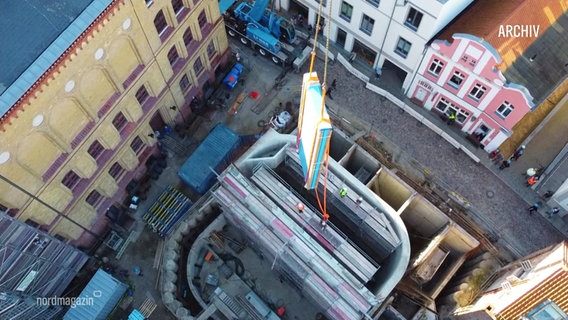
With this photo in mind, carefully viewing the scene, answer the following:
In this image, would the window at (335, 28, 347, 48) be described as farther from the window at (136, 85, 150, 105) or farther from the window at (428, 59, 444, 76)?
the window at (136, 85, 150, 105)

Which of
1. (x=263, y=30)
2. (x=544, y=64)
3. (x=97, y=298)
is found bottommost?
(x=97, y=298)

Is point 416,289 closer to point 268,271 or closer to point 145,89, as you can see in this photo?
point 268,271

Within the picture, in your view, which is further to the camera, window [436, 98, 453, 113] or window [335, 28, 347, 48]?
window [335, 28, 347, 48]

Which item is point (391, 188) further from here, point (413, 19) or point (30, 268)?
point (30, 268)

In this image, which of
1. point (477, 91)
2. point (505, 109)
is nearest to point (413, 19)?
point (477, 91)

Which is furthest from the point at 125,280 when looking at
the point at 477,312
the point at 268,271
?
the point at 477,312

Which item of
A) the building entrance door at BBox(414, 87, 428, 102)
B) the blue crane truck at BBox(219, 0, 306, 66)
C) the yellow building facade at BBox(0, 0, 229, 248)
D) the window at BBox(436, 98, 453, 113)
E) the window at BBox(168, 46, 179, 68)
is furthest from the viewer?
the blue crane truck at BBox(219, 0, 306, 66)

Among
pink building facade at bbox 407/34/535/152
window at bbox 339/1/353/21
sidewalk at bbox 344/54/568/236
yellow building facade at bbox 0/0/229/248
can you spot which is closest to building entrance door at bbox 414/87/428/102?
pink building facade at bbox 407/34/535/152
